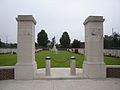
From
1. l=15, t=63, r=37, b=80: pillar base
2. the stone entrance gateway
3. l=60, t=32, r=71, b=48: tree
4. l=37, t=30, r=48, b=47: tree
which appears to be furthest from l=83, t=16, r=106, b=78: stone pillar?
l=37, t=30, r=48, b=47: tree

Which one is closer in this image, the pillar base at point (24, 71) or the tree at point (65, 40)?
the pillar base at point (24, 71)

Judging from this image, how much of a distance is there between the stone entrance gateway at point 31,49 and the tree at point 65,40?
245 ft

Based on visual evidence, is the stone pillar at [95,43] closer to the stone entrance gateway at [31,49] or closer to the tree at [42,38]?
the stone entrance gateway at [31,49]

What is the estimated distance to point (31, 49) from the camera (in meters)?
8.57

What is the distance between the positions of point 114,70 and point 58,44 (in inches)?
3202

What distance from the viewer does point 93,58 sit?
8.72 metres

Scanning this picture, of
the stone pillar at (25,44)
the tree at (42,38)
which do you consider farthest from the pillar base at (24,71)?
the tree at (42,38)

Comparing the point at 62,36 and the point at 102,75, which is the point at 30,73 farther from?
the point at 62,36

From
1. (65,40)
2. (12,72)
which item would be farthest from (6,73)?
(65,40)

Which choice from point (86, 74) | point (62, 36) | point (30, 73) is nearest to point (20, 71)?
point (30, 73)

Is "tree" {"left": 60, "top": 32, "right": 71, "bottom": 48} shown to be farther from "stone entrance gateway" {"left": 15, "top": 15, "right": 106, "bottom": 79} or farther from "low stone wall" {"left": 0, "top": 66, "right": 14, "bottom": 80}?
"low stone wall" {"left": 0, "top": 66, "right": 14, "bottom": 80}

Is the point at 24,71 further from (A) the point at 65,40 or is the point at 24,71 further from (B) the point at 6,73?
(A) the point at 65,40

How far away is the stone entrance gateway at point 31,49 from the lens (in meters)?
8.38

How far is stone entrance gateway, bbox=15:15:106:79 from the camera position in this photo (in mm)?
8383
